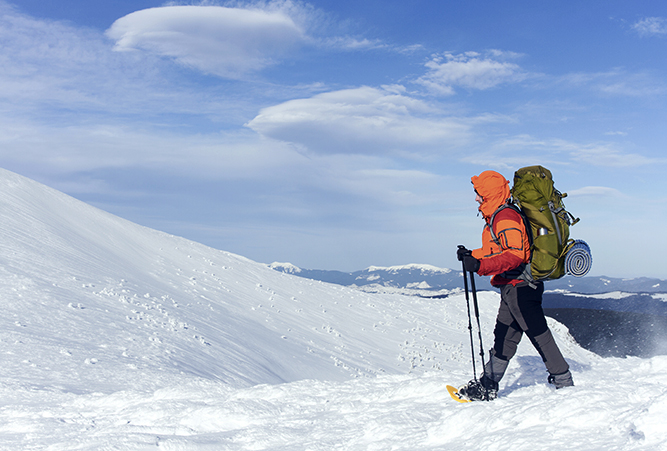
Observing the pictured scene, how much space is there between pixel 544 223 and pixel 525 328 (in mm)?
1134

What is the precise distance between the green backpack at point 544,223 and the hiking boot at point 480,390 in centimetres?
121

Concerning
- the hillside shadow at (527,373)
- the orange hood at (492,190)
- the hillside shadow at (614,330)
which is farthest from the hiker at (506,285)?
the hillside shadow at (614,330)

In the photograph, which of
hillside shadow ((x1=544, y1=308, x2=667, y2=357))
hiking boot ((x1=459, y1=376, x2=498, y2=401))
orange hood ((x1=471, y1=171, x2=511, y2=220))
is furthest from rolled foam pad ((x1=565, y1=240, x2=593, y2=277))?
hillside shadow ((x1=544, y1=308, x2=667, y2=357))

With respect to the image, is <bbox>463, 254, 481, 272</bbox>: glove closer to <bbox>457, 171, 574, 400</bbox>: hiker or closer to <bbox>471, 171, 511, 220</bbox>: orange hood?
<bbox>457, 171, 574, 400</bbox>: hiker

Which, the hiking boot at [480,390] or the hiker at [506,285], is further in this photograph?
the hiking boot at [480,390]

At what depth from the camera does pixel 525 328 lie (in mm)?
4723

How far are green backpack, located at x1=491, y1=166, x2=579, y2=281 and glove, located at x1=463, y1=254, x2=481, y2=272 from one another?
60 centimetres

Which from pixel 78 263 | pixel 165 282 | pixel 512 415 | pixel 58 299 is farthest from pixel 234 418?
pixel 165 282

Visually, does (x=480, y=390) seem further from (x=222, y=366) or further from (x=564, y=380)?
(x=222, y=366)

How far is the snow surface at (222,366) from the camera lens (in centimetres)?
360

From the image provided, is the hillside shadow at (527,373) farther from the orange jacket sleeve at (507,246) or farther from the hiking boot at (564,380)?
the orange jacket sleeve at (507,246)

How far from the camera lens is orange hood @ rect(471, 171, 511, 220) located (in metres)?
4.79

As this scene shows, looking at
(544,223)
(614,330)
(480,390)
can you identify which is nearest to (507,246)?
(544,223)

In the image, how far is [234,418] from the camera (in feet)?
15.9
